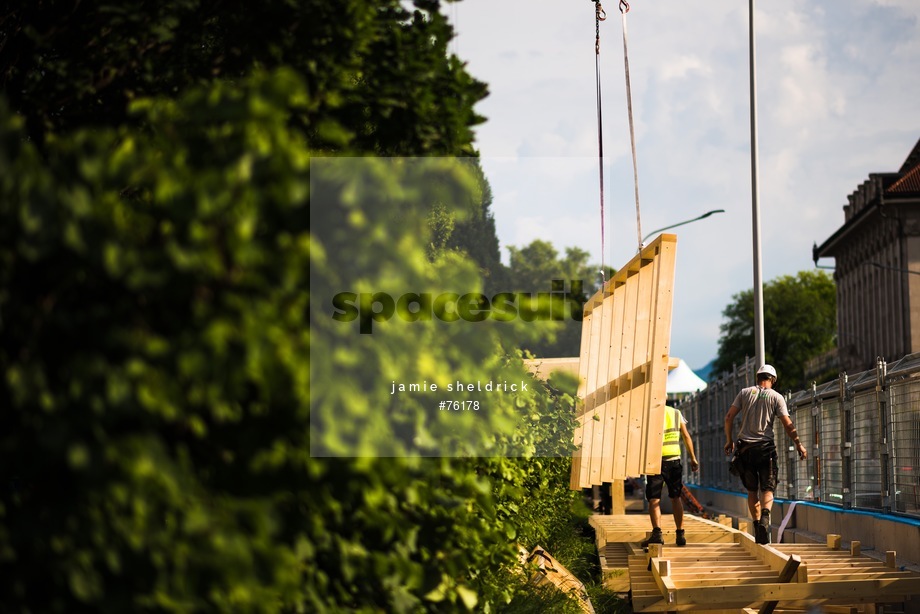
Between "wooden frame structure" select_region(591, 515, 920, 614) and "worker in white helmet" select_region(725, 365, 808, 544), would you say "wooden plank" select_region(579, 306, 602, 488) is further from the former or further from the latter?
"worker in white helmet" select_region(725, 365, 808, 544)

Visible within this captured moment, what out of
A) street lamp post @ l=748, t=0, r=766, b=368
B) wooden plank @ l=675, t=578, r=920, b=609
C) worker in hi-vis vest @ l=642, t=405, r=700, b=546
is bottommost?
wooden plank @ l=675, t=578, r=920, b=609

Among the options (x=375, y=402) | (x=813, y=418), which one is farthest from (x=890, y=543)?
(x=375, y=402)

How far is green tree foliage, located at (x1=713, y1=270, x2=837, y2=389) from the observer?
322ft

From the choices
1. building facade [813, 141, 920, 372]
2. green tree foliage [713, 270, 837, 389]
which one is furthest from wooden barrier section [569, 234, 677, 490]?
green tree foliage [713, 270, 837, 389]

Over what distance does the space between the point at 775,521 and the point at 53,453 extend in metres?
16.8

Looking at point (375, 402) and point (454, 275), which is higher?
point (454, 275)

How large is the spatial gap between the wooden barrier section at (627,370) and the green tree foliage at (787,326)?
286 feet

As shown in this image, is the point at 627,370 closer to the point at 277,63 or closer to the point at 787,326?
the point at 277,63

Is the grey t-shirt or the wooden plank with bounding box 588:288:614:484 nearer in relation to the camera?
the wooden plank with bounding box 588:288:614:484

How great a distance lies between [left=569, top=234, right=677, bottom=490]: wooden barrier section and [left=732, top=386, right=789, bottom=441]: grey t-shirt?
2284 millimetres

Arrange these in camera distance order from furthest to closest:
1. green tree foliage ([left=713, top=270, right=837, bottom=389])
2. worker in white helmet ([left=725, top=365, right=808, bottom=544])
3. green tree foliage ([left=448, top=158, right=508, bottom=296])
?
green tree foliage ([left=713, top=270, right=837, bottom=389]), worker in white helmet ([left=725, top=365, right=808, bottom=544]), green tree foliage ([left=448, top=158, right=508, bottom=296])

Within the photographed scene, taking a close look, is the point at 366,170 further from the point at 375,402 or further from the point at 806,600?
the point at 806,600

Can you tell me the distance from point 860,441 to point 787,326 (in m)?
87.8

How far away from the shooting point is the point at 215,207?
2490mm
